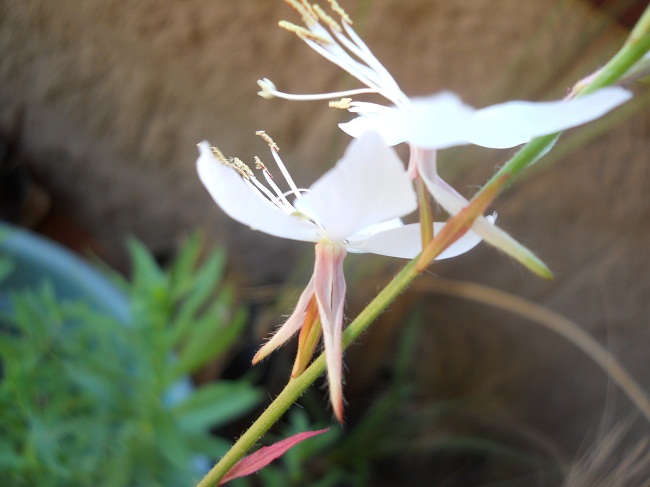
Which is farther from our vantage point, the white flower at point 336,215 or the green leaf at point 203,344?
the green leaf at point 203,344

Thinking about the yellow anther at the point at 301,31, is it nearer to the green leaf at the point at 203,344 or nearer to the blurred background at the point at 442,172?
the green leaf at the point at 203,344

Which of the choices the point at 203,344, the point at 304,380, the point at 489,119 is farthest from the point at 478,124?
the point at 203,344

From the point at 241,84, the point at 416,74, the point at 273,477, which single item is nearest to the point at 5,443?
the point at 273,477

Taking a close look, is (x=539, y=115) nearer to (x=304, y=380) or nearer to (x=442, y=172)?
(x=304, y=380)

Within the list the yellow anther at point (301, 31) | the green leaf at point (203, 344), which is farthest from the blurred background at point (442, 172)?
the yellow anther at point (301, 31)

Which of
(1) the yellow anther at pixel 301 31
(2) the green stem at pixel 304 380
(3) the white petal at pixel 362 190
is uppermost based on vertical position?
(1) the yellow anther at pixel 301 31

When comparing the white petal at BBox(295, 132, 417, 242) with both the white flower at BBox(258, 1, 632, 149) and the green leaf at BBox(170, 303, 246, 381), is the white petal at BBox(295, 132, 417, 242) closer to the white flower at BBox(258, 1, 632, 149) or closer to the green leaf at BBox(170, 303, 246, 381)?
the white flower at BBox(258, 1, 632, 149)

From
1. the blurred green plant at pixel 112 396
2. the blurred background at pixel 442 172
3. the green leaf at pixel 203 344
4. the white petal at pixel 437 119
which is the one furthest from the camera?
the blurred background at pixel 442 172
